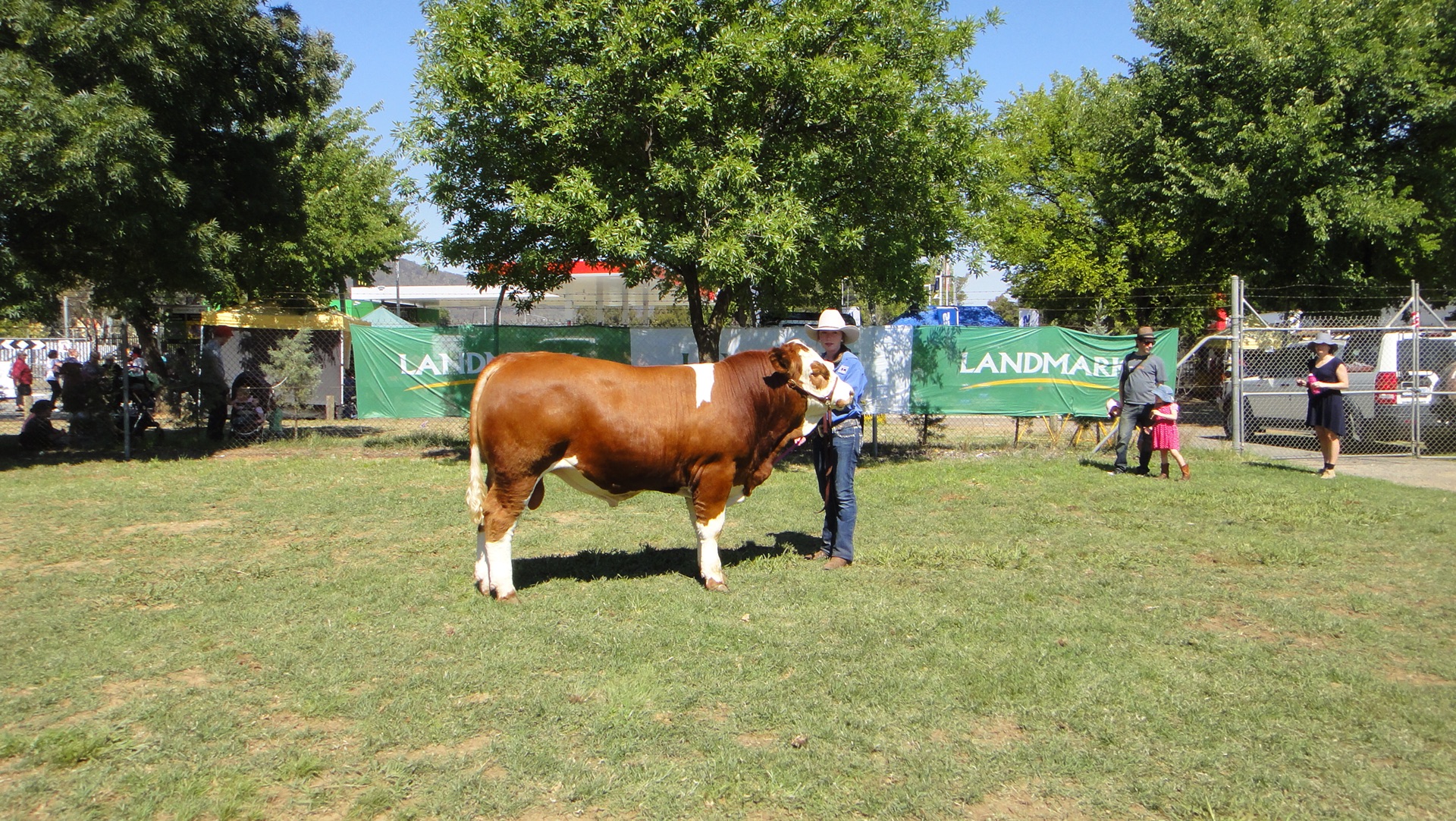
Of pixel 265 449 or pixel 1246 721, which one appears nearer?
pixel 1246 721

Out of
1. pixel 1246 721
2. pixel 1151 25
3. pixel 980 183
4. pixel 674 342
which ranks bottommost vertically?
pixel 1246 721

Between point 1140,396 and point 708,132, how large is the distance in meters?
6.79

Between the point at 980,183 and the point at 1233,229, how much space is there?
40.3ft

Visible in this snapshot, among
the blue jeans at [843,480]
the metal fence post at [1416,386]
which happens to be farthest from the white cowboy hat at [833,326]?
the metal fence post at [1416,386]

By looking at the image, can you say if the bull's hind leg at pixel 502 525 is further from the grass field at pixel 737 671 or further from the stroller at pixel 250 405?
A: the stroller at pixel 250 405

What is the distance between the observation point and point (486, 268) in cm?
1520

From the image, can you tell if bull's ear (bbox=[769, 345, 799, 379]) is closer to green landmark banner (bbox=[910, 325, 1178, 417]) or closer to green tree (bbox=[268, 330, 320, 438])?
green landmark banner (bbox=[910, 325, 1178, 417])

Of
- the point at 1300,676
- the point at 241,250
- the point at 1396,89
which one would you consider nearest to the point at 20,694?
the point at 1300,676

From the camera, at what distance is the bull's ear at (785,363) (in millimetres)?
7500

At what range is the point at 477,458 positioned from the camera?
706 centimetres

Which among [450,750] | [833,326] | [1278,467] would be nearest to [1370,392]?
[1278,467]

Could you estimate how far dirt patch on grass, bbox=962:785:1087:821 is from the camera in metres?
4.00

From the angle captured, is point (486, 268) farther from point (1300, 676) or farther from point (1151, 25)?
point (1151, 25)

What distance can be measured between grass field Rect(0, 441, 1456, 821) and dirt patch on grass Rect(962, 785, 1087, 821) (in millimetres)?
23
